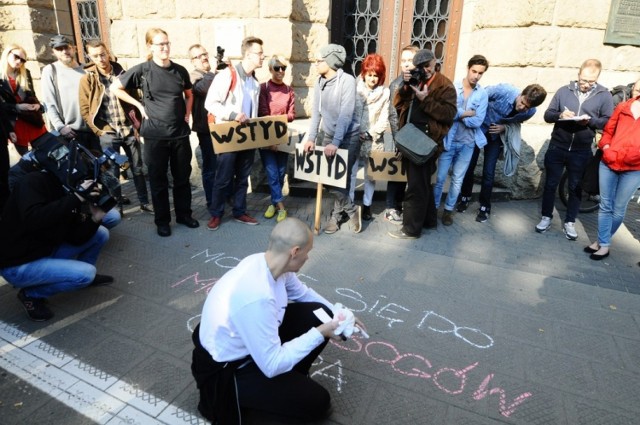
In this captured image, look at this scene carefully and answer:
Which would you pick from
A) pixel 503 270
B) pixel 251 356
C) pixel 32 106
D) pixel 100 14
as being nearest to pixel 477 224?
pixel 503 270

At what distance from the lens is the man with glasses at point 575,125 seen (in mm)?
4801

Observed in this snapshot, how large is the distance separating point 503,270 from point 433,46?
447cm

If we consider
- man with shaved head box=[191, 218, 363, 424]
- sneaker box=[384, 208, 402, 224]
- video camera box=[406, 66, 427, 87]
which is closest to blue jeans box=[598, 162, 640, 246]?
video camera box=[406, 66, 427, 87]

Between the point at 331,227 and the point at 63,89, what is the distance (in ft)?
11.7

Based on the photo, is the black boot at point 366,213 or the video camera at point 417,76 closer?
the video camera at point 417,76

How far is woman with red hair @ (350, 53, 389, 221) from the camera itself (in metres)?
5.05

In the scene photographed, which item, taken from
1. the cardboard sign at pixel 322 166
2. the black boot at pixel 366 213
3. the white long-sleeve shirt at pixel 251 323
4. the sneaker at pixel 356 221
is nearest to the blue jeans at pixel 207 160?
the cardboard sign at pixel 322 166

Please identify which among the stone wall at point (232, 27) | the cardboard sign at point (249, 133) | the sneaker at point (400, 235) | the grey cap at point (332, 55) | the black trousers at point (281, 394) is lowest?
the sneaker at point (400, 235)

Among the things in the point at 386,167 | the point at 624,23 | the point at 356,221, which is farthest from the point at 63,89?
the point at 624,23

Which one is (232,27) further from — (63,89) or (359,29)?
(63,89)

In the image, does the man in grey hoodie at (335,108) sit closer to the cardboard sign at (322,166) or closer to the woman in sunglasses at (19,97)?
the cardboard sign at (322,166)

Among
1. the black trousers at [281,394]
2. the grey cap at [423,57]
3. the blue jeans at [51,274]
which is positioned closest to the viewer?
the black trousers at [281,394]

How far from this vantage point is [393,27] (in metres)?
7.13

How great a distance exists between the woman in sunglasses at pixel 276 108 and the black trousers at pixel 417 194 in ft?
5.10
